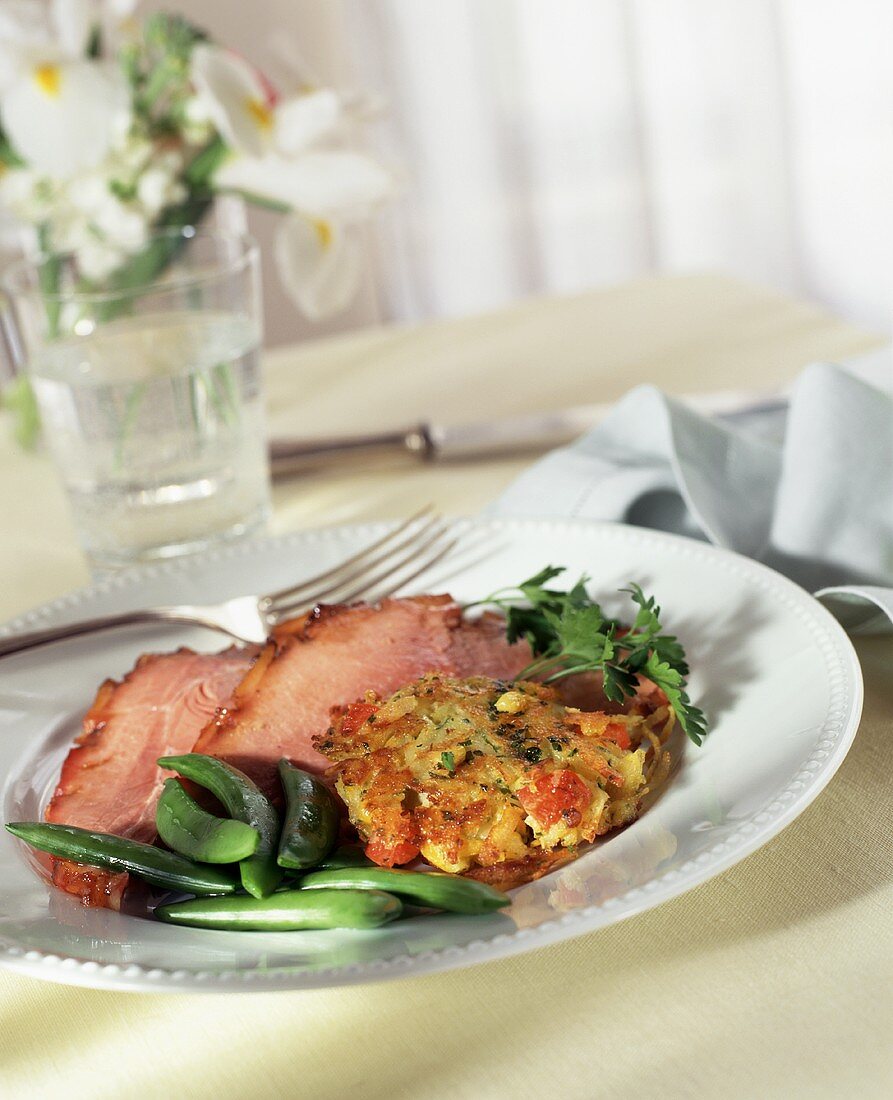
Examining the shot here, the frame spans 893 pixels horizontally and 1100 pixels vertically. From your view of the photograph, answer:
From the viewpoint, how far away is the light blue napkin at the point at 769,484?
1246 millimetres

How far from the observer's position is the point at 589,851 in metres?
0.84

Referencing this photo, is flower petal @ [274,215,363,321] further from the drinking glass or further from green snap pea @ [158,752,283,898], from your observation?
green snap pea @ [158,752,283,898]

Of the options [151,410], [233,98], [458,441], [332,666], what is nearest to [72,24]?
[233,98]

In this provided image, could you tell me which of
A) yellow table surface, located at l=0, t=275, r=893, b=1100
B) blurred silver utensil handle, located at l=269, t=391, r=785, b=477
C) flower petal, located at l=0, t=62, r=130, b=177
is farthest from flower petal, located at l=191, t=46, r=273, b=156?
yellow table surface, located at l=0, t=275, r=893, b=1100

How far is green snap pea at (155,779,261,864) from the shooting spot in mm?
822

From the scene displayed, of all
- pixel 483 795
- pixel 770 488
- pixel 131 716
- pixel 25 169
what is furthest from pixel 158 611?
pixel 25 169

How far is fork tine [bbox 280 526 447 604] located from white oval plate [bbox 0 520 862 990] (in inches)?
1.2

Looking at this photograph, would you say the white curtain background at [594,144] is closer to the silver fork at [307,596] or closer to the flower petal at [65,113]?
the flower petal at [65,113]

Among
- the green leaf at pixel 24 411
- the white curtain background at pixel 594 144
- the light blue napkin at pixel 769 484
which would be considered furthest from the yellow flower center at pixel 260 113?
the white curtain background at pixel 594 144

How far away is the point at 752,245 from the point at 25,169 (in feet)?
11.3

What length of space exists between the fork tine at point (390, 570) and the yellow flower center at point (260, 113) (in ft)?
2.26

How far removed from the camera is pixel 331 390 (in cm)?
215

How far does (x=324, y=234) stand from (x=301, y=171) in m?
0.10

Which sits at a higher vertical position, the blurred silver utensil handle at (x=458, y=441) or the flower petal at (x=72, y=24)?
the flower petal at (x=72, y=24)
